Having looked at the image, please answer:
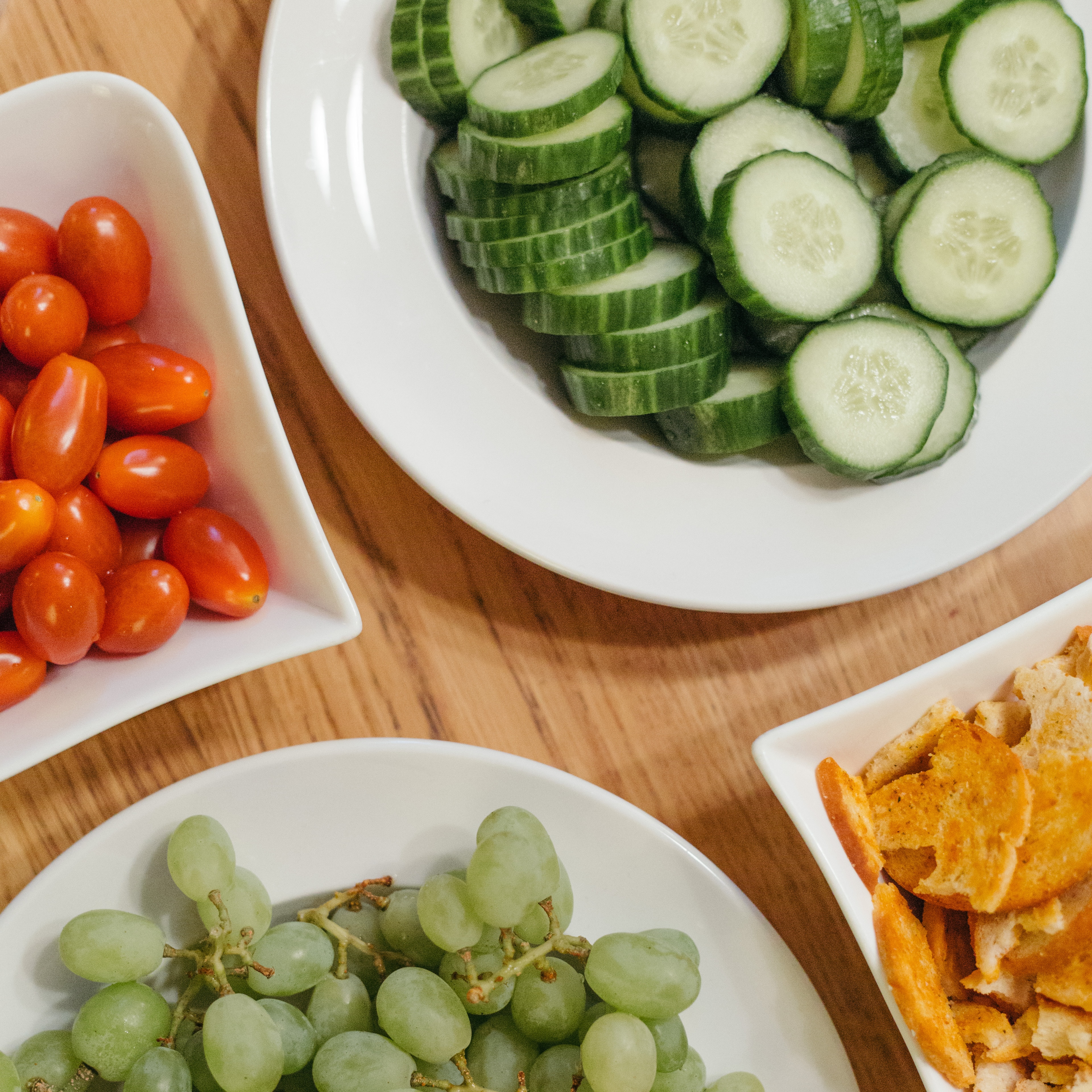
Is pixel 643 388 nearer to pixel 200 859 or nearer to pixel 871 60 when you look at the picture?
pixel 871 60

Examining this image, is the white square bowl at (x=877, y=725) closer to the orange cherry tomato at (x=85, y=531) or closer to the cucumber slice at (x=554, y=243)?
the cucumber slice at (x=554, y=243)

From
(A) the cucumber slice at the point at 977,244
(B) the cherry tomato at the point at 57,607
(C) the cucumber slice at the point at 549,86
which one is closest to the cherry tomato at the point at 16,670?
(B) the cherry tomato at the point at 57,607

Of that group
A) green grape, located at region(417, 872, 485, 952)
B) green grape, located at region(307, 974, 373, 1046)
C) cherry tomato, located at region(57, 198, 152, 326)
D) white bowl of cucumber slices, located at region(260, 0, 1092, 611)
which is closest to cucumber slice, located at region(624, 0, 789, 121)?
white bowl of cucumber slices, located at region(260, 0, 1092, 611)

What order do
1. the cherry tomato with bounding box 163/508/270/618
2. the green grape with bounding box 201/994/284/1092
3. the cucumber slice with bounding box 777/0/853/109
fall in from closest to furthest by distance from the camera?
the green grape with bounding box 201/994/284/1092 → the cherry tomato with bounding box 163/508/270/618 → the cucumber slice with bounding box 777/0/853/109

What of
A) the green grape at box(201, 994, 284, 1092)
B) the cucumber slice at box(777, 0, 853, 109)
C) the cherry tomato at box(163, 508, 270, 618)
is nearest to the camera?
the green grape at box(201, 994, 284, 1092)

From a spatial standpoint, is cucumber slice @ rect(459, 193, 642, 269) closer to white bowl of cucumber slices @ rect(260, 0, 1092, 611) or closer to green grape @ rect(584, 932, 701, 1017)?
white bowl of cucumber slices @ rect(260, 0, 1092, 611)

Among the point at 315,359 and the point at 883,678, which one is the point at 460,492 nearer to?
the point at 315,359
